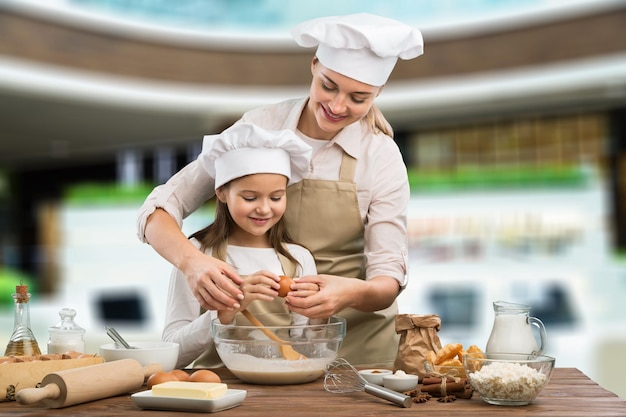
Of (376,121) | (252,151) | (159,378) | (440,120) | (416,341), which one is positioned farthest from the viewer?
(440,120)

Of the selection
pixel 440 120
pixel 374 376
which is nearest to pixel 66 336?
pixel 374 376

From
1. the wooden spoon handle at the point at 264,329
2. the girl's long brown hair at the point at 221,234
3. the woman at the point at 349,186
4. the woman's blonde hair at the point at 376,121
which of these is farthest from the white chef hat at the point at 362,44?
the wooden spoon handle at the point at 264,329

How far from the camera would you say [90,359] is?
185 centimetres

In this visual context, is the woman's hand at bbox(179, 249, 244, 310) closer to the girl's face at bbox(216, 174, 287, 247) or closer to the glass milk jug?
the girl's face at bbox(216, 174, 287, 247)

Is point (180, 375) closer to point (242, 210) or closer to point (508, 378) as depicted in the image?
point (242, 210)

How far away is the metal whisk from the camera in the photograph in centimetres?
165

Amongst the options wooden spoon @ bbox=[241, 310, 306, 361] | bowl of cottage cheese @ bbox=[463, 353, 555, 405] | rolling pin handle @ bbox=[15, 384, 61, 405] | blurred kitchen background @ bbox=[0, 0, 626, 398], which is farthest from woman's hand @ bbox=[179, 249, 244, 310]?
blurred kitchen background @ bbox=[0, 0, 626, 398]

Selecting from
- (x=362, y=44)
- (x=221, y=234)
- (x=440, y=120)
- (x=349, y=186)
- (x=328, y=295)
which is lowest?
(x=328, y=295)

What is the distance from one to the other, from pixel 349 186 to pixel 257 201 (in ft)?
1.23

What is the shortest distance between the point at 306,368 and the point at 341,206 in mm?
706

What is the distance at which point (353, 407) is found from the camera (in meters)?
1.64

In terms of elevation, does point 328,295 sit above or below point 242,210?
below

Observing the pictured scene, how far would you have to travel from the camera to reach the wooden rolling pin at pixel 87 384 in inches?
63.4

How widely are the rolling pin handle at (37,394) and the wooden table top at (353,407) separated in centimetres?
3
